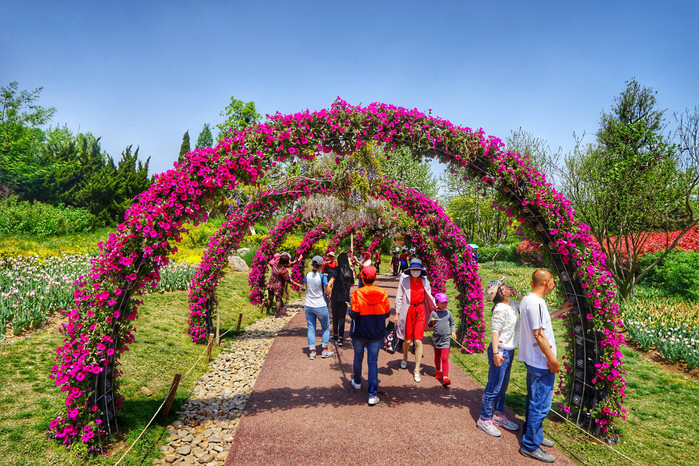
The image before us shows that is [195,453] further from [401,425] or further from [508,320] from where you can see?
[508,320]

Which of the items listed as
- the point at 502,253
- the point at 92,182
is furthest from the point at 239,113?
the point at 502,253

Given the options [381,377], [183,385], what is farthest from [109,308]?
[381,377]

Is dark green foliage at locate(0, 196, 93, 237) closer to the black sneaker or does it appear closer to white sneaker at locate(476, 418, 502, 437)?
white sneaker at locate(476, 418, 502, 437)

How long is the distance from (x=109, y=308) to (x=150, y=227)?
3.08ft

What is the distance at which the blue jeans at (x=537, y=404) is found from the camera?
3766 mm

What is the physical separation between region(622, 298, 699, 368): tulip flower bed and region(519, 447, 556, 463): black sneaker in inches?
176

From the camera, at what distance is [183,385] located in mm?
5484

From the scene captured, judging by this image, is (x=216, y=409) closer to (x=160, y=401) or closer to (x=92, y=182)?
(x=160, y=401)

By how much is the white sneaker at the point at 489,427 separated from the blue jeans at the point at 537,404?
14.0 inches

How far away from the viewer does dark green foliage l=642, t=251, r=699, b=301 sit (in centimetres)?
1066

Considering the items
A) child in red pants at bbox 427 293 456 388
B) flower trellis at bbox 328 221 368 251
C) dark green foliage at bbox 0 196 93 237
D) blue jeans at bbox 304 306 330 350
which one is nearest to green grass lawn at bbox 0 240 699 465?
child in red pants at bbox 427 293 456 388

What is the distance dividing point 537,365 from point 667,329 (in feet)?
19.0

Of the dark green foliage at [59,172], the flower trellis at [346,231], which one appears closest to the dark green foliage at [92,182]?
the dark green foliage at [59,172]

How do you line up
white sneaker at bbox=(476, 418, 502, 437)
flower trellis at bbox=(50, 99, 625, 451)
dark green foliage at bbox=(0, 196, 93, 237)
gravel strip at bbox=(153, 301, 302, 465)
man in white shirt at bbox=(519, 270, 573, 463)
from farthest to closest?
dark green foliage at bbox=(0, 196, 93, 237)
white sneaker at bbox=(476, 418, 502, 437)
gravel strip at bbox=(153, 301, 302, 465)
man in white shirt at bbox=(519, 270, 573, 463)
flower trellis at bbox=(50, 99, 625, 451)
